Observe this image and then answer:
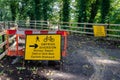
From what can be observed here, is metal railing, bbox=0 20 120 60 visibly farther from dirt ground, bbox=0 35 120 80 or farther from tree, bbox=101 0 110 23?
tree, bbox=101 0 110 23

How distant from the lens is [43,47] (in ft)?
24.4

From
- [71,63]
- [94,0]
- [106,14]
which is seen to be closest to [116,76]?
[71,63]

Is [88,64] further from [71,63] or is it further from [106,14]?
[106,14]

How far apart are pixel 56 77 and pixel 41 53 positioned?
1.16 metres

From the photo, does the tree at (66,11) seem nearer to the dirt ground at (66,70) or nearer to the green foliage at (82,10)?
the green foliage at (82,10)

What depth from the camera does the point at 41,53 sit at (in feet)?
24.3

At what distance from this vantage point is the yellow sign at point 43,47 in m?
7.41

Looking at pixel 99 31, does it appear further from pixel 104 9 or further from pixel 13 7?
pixel 13 7

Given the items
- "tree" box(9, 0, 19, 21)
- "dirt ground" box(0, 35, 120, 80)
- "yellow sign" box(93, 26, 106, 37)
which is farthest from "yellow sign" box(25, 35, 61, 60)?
"tree" box(9, 0, 19, 21)

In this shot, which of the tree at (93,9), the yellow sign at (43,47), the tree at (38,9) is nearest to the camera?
the yellow sign at (43,47)

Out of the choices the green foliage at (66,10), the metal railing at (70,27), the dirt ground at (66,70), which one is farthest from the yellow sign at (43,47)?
the green foliage at (66,10)

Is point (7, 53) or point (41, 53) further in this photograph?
point (7, 53)

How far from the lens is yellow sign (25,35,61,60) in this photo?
741 centimetres

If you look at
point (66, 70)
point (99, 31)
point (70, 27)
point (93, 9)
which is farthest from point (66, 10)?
point (66, 70)
